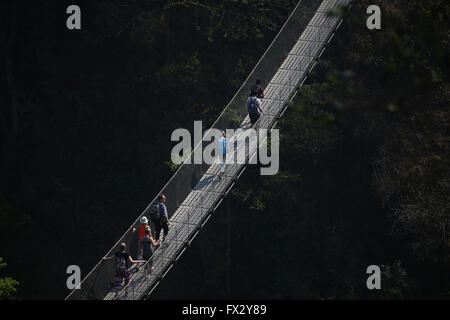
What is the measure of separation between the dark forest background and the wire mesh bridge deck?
1.50 metres

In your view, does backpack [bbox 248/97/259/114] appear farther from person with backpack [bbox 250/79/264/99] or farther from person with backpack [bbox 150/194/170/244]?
person with backpack [bbox 150/194/170/244]

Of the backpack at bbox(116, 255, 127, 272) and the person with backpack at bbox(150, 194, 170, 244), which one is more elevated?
the person with backpack at bbox(150, 194, 170, 244)

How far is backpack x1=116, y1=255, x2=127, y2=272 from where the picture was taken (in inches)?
497

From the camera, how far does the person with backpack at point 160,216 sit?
530 inches

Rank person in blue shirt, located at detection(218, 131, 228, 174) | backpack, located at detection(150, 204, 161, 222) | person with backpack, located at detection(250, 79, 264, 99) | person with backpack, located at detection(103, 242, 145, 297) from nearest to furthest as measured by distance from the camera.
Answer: person with backpack, located at detection(103, 242, 145, 297)
backpack, located at detection(150, 204, 161, 222)
person in blue shirt, located at detection(218, 131, 228, 174)
person with backpack, located at detection(250, 79, 264, 99)

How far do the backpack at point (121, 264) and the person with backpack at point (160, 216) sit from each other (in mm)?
1074

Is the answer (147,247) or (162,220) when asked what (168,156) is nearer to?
(162,220)

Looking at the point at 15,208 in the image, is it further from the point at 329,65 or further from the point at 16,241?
the point at 329,65

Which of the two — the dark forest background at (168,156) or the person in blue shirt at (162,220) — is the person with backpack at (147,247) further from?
the dark forest background at (168,156)

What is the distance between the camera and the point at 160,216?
13.5m

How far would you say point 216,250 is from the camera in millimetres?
20484

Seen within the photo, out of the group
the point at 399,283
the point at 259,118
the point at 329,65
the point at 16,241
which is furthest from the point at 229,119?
the point at 16,241

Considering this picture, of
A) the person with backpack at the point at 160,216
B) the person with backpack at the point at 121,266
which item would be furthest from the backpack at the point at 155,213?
the person with backpack at the point at 121,266

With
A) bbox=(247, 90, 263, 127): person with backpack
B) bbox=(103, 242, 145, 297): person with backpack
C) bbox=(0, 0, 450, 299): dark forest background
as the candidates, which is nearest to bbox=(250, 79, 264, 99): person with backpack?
bbox=(247, 90, 263, 127): person with backpack
